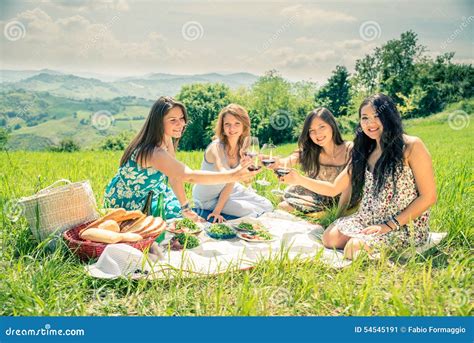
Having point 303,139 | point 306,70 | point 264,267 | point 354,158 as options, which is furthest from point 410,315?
point 306,70

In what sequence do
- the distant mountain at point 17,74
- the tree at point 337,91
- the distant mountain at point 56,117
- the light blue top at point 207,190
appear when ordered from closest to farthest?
the light blue top at point 207,190
the distant mountain at point 17,74
the distant mountain at point 56,117
the tree at point 337,91

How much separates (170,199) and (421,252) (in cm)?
224

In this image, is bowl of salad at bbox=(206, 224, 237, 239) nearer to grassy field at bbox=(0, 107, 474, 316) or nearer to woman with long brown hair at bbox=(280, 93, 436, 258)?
grassy field at bbox=(0, 107, 474, 316)

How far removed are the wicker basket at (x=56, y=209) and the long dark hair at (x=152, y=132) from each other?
20.7 inches

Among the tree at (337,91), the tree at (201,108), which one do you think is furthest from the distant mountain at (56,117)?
the tree at (337,91)

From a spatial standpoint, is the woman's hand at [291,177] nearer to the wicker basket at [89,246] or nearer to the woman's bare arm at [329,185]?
the woman's bare arm at [329,185]

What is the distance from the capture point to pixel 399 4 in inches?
148

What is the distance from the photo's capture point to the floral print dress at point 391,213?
10.5ft

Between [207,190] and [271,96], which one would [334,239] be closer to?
[207,190]

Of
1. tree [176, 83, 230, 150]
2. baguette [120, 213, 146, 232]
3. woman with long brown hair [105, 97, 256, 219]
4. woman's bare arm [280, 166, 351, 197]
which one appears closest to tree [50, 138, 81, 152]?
tree [176, 83, 230, 150]

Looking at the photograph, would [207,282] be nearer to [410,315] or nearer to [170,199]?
[410,315]

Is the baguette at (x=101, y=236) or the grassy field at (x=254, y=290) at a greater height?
the baguette at (x=101, y=236)

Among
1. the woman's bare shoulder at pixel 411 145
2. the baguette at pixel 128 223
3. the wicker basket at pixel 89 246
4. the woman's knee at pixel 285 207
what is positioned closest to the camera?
the wicker basket at pixel 89 246

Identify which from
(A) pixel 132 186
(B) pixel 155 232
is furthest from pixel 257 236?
(A) pixel 132 186
